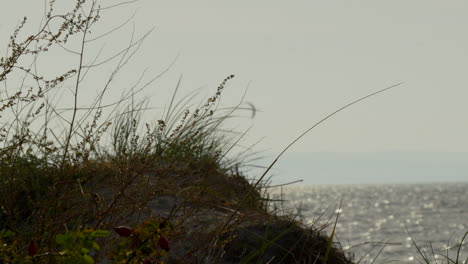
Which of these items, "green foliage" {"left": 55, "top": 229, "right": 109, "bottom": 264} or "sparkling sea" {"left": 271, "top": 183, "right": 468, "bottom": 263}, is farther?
"sparkling sea" {"left": 271, "top": 183, "right": 468, "bottom": 263}

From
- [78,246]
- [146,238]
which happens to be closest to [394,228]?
[146,238]

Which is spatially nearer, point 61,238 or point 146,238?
point 61,238

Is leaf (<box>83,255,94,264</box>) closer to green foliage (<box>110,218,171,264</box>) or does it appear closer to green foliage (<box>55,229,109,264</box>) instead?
green foliage (<box>55,229,109,264</box>)

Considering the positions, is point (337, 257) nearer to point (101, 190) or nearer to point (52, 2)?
point (101, 190)

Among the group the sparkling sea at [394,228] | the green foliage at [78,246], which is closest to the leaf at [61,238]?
the green foliage at [78,246]

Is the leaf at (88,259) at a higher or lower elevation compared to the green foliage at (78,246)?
lower

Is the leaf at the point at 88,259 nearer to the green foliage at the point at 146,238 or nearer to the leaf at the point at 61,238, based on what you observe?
the leaf at the point at 61,238

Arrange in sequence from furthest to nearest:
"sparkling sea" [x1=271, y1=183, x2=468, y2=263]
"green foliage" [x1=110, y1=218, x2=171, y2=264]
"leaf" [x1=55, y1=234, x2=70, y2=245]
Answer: "sparkling sea" [x1=271, y1=183, x2=468, y2=263] → "green foliage" [x1=110, y1=218, x2=171, y2=264] → "leaf" [x1=55, y1=234, x2=70, y2=245]

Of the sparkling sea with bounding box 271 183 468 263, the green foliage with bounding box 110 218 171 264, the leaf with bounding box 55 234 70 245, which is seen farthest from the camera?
the sparkling sea with bounding box 271 183 468 263

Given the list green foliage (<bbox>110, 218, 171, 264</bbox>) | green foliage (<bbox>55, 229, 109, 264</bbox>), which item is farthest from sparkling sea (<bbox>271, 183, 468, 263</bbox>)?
green foliage (<bbox>55, 229, 109, 264</bbox>)

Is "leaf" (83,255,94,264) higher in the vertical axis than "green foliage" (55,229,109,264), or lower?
lower

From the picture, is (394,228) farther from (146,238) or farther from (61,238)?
(61,238)

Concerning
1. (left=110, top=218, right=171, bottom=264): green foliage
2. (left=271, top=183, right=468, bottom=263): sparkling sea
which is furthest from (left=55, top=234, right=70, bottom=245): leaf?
(left=271, top=183, right=468, bottom=263): sparkling sea

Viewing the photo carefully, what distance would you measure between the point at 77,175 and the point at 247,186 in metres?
1.52
